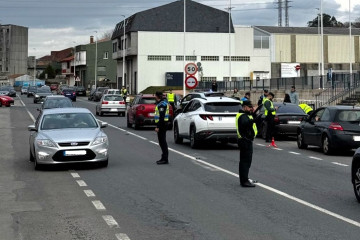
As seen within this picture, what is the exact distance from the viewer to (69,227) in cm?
824

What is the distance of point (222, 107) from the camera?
20.2m

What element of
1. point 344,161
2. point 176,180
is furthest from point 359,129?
point 176,180

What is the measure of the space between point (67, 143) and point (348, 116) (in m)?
8.56

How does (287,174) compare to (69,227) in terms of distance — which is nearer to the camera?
(69,227)

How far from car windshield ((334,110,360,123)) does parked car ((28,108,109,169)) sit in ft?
23.7

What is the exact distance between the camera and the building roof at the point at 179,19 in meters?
89.6

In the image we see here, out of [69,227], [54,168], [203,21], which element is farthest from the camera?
[203,21]

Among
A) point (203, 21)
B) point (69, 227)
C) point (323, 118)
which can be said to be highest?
point (203, 21)

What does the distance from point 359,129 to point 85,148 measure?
810 centimetres

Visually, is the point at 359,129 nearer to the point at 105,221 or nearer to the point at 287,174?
the point at 287,174

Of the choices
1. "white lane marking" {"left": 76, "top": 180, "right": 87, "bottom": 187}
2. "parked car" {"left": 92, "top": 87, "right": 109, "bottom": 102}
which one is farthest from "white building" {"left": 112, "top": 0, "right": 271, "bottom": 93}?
"white lane marking" {"left": 76, "top": 180, "right": 87, "bottom": 187}

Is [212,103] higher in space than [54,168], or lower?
higher

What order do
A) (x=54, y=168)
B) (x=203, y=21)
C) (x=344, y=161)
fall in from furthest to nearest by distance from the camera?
(x=203, y=21) → (x=344, y=161) → (x=54, y=168)

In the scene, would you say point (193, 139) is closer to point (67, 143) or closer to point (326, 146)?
point (326, 146)
